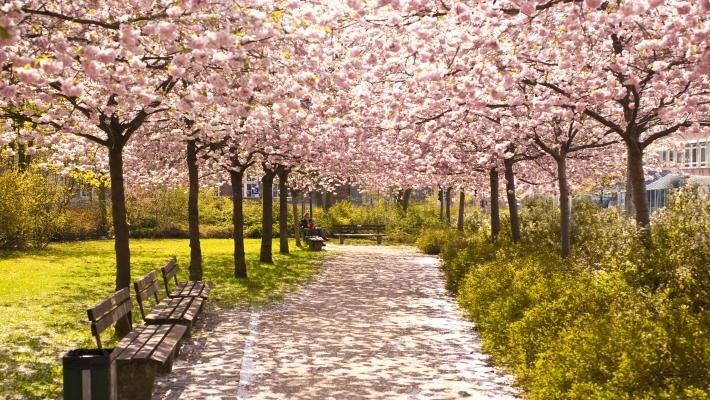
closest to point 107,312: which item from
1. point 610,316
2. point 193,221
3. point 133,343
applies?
point 133,343

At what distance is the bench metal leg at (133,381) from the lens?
721 cm

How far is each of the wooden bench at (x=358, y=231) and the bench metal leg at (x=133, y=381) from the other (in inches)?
1259

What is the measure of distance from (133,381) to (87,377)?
3.46 ft

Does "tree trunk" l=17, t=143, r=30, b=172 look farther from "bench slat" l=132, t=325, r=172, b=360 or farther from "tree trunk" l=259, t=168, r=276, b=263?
"bench slat" l=132, t=325, r=172, b=360

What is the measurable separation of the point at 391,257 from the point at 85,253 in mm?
11690

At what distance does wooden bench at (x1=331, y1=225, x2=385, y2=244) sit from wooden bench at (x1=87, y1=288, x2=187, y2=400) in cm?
3052

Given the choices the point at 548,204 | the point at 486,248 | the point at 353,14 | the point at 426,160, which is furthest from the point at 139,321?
the point at 548,204

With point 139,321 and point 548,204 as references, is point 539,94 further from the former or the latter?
point 548,204

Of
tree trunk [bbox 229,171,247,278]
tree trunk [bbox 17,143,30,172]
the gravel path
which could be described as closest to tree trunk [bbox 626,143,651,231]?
the gravel path

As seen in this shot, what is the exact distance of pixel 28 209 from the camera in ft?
92.7

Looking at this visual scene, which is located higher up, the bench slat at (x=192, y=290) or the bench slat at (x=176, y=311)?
the bench slat at (x=192, y=290)

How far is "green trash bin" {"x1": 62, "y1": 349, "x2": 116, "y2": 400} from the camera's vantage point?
6199 mm

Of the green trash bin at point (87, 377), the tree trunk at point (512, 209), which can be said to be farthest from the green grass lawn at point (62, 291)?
the tree trunk at point (512, 209)

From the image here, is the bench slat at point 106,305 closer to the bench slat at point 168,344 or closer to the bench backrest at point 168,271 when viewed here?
the bench slat at point 168,344
